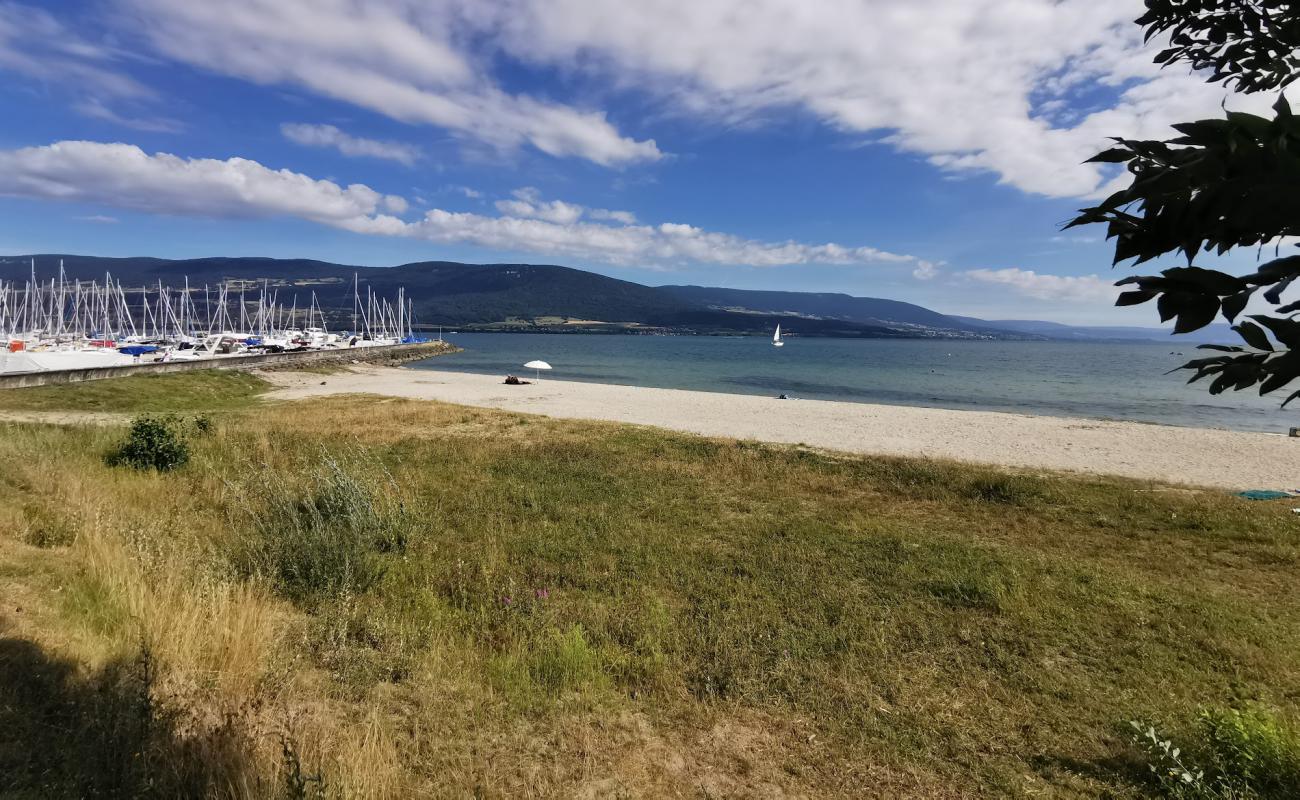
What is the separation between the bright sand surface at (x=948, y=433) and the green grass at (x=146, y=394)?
322 centimetres

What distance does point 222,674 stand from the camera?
4195 millimetres

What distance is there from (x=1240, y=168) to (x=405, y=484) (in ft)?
40.6

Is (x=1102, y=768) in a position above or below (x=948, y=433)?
above

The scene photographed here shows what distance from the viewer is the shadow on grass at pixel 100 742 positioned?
303 cm

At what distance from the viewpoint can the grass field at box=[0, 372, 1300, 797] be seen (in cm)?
376

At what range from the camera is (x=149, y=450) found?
11125 mm

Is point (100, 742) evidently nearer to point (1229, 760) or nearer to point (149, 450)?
point (1229, 760)

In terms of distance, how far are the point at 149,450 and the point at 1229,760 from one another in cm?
1503

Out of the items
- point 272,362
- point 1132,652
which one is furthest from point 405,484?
point 272,362

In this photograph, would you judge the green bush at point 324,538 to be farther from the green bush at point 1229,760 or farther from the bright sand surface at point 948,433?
the bright sand surface at point 948,433

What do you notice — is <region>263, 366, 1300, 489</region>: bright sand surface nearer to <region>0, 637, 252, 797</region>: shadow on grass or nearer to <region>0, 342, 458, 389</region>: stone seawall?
<region>0, 342, 458, 389</region>: stone seawall

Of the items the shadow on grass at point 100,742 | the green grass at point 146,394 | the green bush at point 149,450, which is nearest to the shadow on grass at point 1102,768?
the shadow on grass at point 100,742

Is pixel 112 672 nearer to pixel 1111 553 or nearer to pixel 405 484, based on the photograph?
pixel 405 484

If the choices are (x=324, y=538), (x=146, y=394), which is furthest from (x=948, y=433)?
(x=146, y=394)
